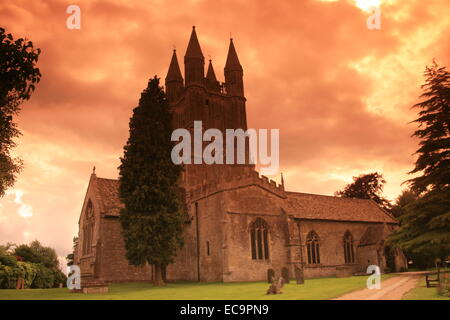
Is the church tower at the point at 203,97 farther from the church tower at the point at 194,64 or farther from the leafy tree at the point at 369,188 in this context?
the leafy tree at the point at 369,188

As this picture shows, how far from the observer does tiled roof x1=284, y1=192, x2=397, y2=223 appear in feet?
149

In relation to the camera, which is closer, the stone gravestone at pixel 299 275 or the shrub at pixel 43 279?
the stone gravestone at pixel 299 275

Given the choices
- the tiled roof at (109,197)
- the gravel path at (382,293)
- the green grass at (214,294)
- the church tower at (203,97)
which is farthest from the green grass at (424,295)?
the church tower at (203,97)

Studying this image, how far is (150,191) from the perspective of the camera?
101ft

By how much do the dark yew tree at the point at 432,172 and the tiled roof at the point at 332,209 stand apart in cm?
1641

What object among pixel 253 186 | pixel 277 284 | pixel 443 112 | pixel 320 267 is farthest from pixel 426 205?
pixel 320 267

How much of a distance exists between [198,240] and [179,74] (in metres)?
30.0

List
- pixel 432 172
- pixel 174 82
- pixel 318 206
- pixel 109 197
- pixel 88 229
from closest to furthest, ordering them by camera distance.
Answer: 1. pixel 432 172
2. pixel 109 197
3. pixel 88 229
4. pixel 318 206
5. pixel 174 82

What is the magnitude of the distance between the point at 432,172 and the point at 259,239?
16230 mm

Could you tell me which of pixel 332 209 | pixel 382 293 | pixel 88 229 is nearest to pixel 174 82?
pixel 88 229

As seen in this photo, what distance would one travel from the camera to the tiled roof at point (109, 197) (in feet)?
120

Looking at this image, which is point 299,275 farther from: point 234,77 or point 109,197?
point 234,77

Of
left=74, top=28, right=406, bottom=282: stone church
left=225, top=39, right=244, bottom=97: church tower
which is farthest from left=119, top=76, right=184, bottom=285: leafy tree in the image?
left=225, top=39, right=244, bottom=97: church tower

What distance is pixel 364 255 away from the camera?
46562 mm
